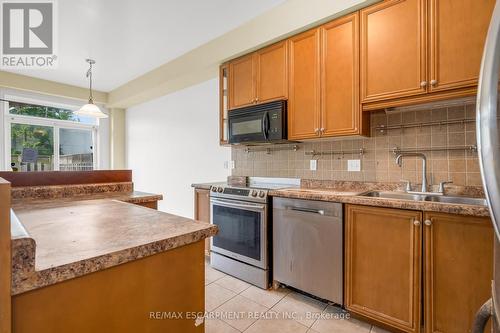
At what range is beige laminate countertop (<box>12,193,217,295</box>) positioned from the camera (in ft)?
1.95

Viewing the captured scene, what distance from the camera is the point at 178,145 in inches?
164

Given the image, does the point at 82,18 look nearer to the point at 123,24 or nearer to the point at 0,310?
the point at 123,24

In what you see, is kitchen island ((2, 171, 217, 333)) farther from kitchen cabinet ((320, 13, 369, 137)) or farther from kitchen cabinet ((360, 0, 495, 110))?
kitchen cabinet ((360, 0, 495, 110))

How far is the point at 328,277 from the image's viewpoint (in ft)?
6.42

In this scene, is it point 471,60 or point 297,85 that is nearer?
point 471,60

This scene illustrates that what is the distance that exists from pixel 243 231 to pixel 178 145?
7.36 feet

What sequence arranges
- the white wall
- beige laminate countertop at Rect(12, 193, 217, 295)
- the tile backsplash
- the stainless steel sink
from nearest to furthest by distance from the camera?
beige laminate countertop at Rect(12, 193, 217, 295) → the stainless steel sink → the tile backsplash → the white wall

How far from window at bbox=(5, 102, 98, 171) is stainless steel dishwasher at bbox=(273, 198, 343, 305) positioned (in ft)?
13.8

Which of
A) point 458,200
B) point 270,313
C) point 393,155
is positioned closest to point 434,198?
point 458,200

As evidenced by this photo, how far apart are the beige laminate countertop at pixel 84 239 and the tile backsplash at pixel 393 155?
5.91ft

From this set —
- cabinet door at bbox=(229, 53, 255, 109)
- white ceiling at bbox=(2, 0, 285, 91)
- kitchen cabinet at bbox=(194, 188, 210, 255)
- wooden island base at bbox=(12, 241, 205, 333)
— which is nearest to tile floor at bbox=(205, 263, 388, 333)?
→ kitchen cabinet at bbox=(194, 188, 210, 255)

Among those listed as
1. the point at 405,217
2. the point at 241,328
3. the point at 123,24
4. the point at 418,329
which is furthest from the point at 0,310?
the point at 123,24

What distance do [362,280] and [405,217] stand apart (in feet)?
1.86

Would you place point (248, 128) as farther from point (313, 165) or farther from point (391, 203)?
point (391, 203)
